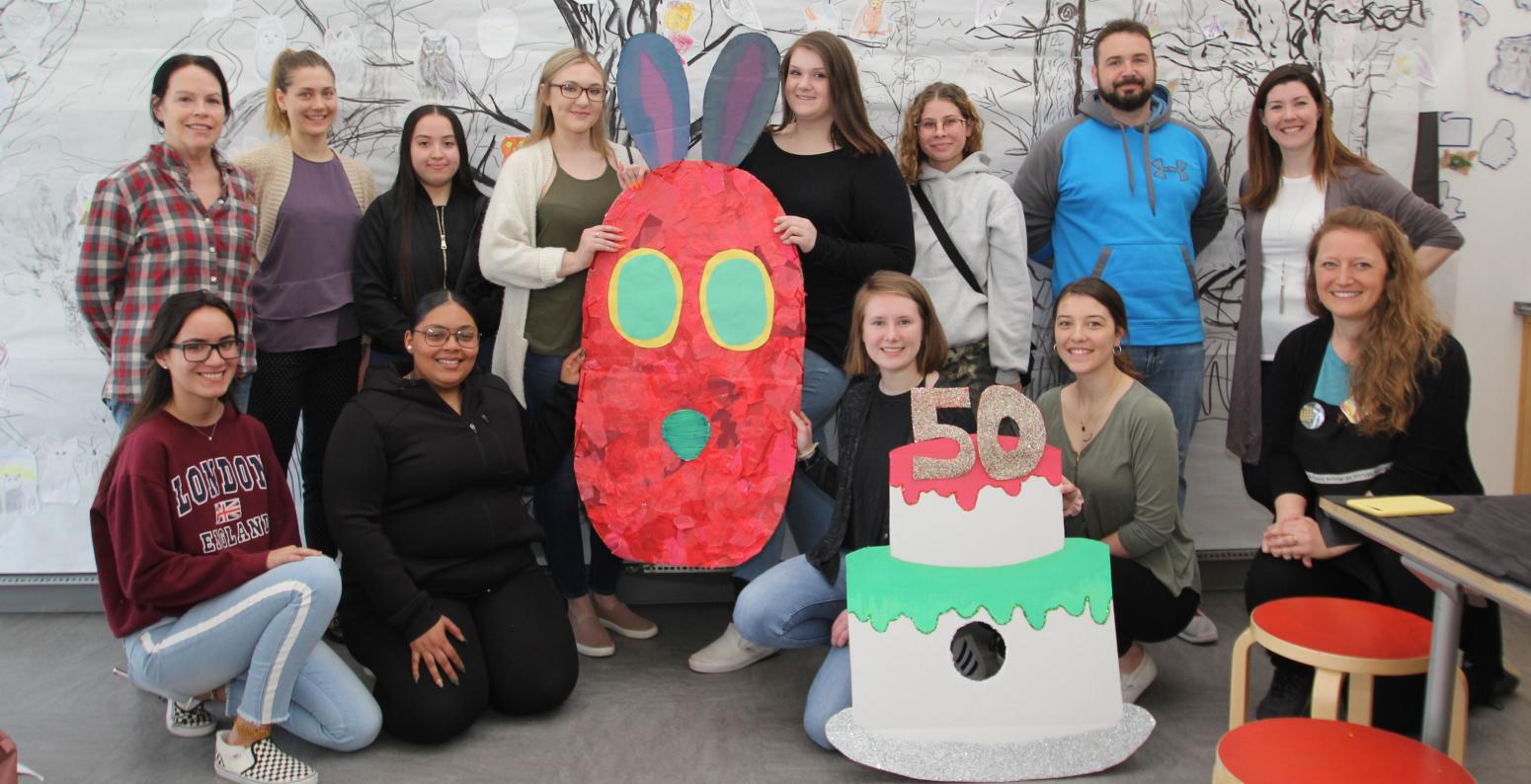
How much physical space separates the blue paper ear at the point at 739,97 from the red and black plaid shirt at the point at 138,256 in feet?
3.70

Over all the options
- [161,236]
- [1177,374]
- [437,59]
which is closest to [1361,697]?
[1177,374]

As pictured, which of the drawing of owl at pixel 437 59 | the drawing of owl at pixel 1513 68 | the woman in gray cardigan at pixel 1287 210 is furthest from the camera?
the drawing of owl at pixel 1513 68

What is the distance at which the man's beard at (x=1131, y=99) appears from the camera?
274 cm

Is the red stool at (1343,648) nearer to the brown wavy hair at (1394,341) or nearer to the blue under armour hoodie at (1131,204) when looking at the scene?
the brown wavy hair at (1394,341)

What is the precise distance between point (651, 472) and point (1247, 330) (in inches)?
60.4

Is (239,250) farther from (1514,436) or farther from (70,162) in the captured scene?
(1514,436)

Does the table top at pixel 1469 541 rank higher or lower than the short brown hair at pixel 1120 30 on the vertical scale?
lower

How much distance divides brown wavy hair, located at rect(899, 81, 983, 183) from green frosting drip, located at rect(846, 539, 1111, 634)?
3.57ft

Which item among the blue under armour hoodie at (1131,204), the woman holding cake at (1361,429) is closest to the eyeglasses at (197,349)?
the blue under armour hoodie at (1131,204)

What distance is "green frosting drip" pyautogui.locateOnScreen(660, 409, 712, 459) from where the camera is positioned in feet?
8.06

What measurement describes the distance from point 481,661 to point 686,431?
645mm

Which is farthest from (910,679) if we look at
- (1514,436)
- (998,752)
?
(1514,436)

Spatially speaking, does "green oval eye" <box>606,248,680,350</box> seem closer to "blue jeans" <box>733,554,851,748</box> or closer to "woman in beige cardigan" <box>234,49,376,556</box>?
"blue jeans" <box>733,554,851,748</box>

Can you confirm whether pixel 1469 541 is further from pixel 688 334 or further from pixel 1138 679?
pixel 688 334
